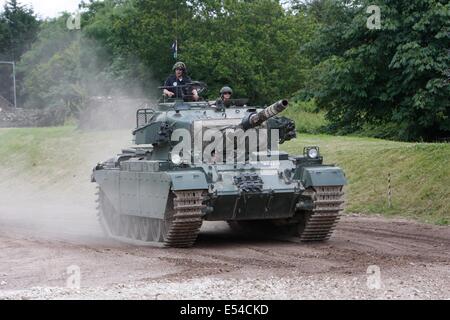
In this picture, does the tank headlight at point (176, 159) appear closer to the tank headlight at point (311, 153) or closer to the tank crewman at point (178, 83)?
the tank headlight at point (311, 153)

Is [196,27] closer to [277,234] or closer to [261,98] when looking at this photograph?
[261,98]

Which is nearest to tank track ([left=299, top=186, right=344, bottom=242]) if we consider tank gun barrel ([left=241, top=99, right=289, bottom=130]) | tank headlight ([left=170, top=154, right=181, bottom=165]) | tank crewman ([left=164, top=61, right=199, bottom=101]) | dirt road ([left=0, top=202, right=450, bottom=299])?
dirt road ([left=0, top=202, right=450, bottom=299])

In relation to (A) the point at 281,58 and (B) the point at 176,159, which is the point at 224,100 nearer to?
(B) the point at 176,159

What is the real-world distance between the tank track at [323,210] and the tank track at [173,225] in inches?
78.8

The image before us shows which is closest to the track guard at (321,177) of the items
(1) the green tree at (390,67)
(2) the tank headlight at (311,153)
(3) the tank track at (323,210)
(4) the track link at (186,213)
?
(3) the tank track at (323,210)

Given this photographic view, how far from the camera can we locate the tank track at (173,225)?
1742 cm

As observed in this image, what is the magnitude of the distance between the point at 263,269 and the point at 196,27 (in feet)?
106

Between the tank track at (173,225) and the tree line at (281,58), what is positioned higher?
the tree line at (281,58)

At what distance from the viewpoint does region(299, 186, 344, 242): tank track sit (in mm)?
18203

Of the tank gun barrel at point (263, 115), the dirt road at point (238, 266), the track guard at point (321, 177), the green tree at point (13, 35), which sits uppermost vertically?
the green tree at point (13, 35)

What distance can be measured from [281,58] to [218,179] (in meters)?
30.4

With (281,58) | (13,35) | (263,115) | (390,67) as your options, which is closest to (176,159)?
(263,115)

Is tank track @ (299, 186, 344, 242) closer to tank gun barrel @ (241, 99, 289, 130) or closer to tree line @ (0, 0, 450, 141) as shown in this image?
tank gun barrel @ (241, 99, 289, 130)
